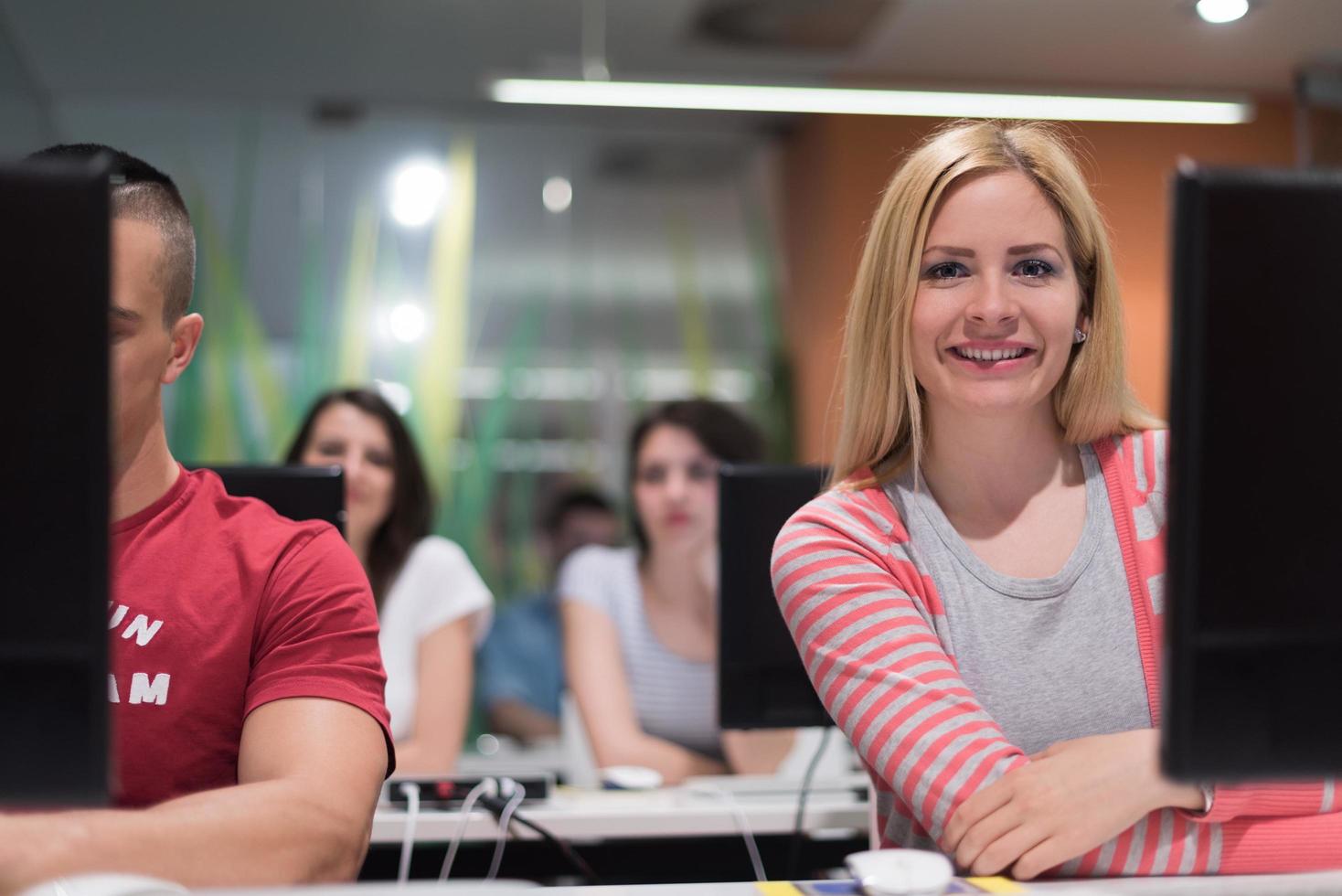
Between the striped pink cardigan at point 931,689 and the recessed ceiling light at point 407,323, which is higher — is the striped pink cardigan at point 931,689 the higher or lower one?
the lower one

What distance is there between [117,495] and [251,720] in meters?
0.29

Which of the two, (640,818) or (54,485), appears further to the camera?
(640,818)

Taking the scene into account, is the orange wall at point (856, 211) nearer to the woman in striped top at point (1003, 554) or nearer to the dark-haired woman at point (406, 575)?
the dark-haired woman at point (406, 575)

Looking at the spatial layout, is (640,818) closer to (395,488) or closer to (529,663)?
(395,488)

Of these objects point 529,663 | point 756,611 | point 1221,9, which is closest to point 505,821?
point 756,611

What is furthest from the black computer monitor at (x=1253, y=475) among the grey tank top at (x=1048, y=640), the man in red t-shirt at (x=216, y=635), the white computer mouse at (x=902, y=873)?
the man in red t-shirt at (x=216, y=635)

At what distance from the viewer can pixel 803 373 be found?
5.19 m

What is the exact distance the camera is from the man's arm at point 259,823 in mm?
925

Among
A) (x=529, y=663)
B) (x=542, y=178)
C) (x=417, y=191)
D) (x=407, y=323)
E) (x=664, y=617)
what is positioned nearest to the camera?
(x=664, y=617)

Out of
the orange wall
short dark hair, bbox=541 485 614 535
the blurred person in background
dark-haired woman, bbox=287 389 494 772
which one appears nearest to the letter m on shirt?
dark-haired woman, bbox=287 389 494 772

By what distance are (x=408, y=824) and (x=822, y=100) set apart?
305cm

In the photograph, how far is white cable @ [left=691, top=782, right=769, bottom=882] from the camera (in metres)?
1.84

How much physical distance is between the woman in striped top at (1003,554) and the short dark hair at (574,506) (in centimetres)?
323

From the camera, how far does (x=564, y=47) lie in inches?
186
